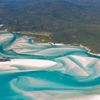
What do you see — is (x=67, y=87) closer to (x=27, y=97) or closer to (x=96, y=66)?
(x=27, y=97)

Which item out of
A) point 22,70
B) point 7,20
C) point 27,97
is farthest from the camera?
point 7,20

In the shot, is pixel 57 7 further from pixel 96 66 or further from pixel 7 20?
pixel 96 66

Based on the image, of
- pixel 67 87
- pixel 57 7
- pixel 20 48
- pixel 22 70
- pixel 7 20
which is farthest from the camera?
pixel 57 7

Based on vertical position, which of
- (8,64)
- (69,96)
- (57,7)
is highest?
(57,7)

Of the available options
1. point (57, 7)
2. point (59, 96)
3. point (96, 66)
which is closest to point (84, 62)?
point (96, 66)

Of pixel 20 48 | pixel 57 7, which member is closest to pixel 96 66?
pixel 20 48

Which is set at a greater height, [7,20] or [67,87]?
[7,20]

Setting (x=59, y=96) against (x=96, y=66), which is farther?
(x=96, y=66)

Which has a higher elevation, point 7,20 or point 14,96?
point 7,20

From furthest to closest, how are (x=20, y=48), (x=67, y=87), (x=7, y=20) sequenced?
(x=7, y=20)
(x=20, y=48)
(x=67, y=87)
